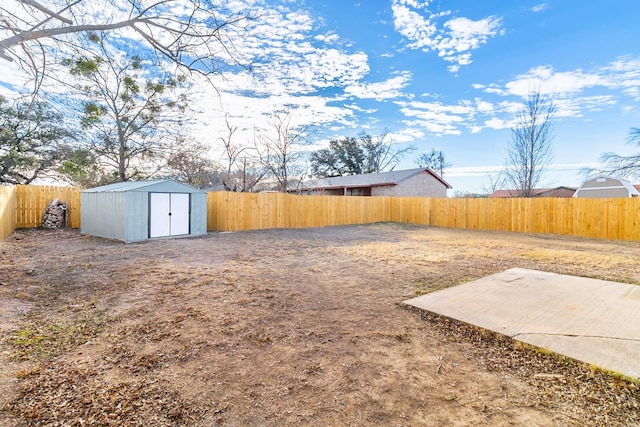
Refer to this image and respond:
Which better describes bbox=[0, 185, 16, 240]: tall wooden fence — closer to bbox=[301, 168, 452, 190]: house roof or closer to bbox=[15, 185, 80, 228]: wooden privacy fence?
bbox=[15, 185, 80, 228]: wooden privacy fence

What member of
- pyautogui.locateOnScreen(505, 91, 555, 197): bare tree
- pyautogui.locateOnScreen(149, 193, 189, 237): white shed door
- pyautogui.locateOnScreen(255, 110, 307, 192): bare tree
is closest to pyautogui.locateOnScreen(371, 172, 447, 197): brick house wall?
pyautogui.locateOnScreen(505, 91, 555, 197): bare tree

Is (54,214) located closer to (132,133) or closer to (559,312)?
(132,133)

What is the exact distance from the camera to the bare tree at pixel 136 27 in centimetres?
385

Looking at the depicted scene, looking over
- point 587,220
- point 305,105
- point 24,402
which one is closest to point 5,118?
point 305,105

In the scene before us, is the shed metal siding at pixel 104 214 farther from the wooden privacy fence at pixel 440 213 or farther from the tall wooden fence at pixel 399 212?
the wooden privacy fence at pixel 440 213

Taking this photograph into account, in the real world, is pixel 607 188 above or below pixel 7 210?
above

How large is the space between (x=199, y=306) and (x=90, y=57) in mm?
4312

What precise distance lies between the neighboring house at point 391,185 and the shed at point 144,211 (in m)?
11.9

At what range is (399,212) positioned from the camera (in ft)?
53.6

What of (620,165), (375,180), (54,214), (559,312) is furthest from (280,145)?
(559,312)

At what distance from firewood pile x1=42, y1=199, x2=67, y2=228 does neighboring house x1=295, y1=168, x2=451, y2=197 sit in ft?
44.5

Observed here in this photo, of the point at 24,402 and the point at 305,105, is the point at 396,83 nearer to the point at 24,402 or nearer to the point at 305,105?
the point at 305,105

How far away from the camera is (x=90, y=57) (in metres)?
4.51

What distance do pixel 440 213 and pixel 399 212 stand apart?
2.35 m
